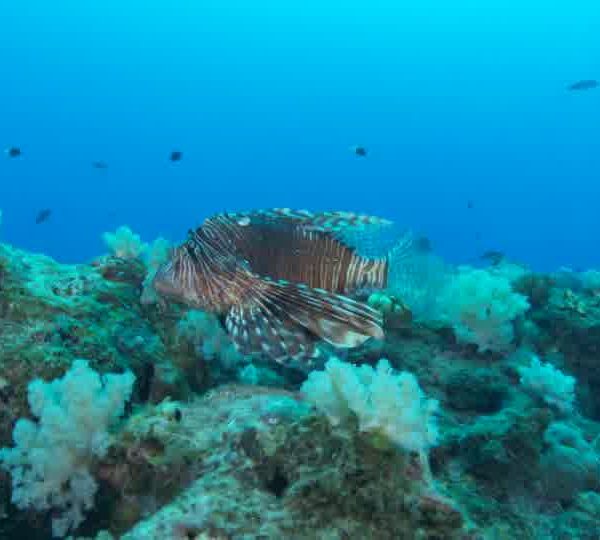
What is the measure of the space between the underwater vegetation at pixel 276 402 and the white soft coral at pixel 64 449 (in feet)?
0.03

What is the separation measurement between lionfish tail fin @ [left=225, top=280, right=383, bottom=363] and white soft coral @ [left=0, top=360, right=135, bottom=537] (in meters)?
0.87

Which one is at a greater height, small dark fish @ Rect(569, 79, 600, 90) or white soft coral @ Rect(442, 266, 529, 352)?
small dark fish @ Rect(569, 79, 600, 90)

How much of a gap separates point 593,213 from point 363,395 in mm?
124785

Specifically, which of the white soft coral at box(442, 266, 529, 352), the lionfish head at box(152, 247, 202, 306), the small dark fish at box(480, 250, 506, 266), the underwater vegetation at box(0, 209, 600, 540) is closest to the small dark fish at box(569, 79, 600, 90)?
the small dark fish at box(480, 250, 506, 266)

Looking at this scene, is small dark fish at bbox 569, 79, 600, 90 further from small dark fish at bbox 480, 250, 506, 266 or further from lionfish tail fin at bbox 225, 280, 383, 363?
lionfish tail fin at bbox 225, 280, 383, 363

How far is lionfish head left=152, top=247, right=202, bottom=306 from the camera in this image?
362 centimetres

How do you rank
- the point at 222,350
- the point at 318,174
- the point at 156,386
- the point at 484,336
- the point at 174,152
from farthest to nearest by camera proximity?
the point at 318,174 < the point at 174,152 < the point at 484,336 < the point at 222,350 < the point at 156,386

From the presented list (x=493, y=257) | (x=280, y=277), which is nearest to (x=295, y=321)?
(x=280, y=277)

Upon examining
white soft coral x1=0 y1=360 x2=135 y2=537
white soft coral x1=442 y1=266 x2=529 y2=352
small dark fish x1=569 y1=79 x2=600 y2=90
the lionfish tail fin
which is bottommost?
white soft coral x1=0 y1=360 x2=135 y2=537

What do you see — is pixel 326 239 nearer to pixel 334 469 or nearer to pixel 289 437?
pixel 289 437

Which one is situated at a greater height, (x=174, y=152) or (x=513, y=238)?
(x=513, y=238)

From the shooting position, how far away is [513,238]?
336ft

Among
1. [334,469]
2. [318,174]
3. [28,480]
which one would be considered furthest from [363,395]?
[318,174]

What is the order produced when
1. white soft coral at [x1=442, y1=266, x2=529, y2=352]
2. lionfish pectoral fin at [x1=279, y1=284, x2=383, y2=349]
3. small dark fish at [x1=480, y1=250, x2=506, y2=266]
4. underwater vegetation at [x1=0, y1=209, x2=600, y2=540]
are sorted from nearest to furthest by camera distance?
underwater vegetation at [x1=0, y1=209, x2=600, y2=540]
lionfish pectoral fin at [x1=279, y1=284, x2=383, y2=349]
white soft coral at [x1=442, y1=266, x2=529, y2=352]
small dark fish at [x1=480, y1=250, x2=506, y2=266]
